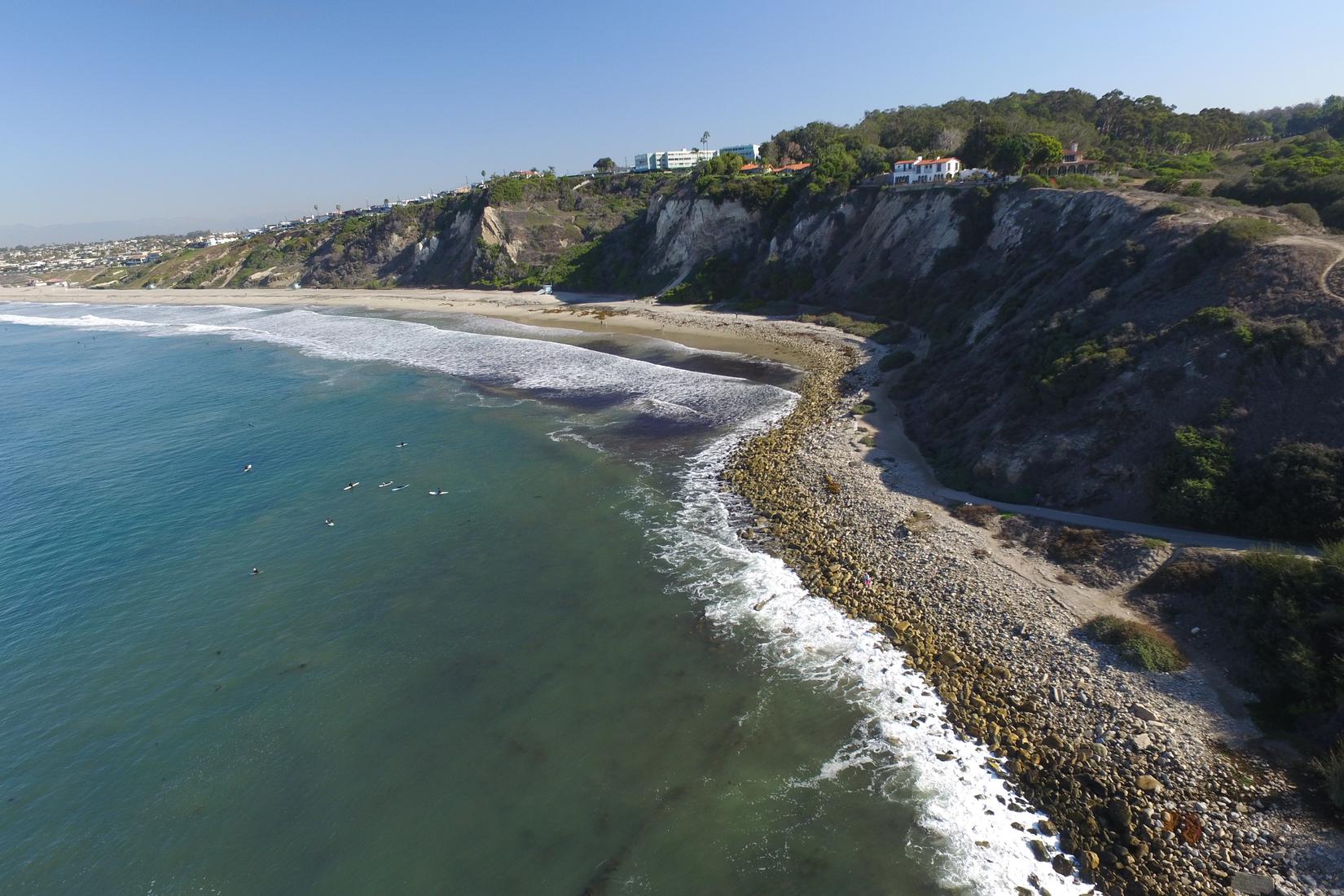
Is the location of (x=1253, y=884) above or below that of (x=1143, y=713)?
below

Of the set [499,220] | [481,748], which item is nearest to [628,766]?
[481,748]

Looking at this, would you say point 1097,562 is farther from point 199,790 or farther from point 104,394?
point 104,394

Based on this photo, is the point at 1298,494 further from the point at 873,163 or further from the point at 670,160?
the point at 670,160

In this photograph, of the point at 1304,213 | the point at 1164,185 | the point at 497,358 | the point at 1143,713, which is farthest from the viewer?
the point at 497,358

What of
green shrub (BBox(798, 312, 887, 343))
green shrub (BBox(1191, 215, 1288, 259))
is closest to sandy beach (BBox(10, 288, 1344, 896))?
green shrub (BBox(1191, 215, 1288, 259))

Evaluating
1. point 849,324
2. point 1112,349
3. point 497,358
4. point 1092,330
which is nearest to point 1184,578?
point 1112,349
